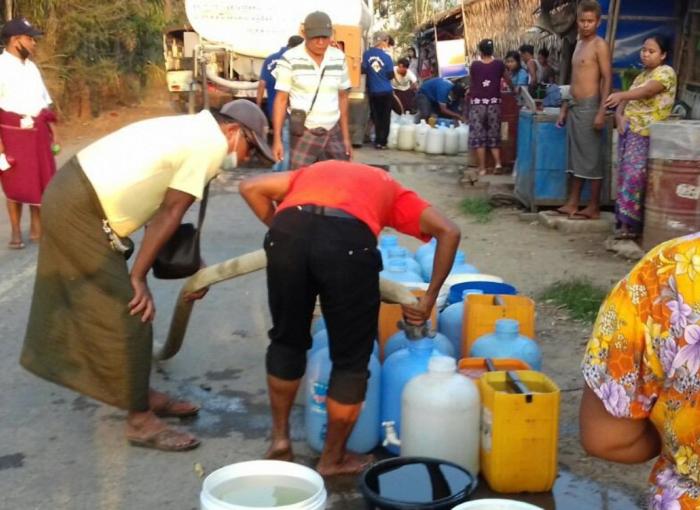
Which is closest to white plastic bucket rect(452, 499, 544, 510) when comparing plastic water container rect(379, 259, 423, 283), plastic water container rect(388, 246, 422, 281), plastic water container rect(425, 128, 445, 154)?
plastic water container rect(379, 259, 423, 283)

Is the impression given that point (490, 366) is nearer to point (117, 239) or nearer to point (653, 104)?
point (117, 239)

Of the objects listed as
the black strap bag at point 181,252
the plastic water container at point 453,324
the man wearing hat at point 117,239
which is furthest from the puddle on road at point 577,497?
the black strap bag at point 181,252

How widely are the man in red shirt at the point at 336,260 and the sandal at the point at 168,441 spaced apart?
0.60m

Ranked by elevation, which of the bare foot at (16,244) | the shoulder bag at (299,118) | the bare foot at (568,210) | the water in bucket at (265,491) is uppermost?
the shoulder bag at (299,118)

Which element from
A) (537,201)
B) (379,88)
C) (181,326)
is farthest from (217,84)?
(181,326)

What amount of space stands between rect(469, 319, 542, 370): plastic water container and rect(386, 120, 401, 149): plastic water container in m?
11.2

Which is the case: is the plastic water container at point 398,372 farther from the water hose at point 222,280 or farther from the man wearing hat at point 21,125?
the man wearing hat at point 21,125

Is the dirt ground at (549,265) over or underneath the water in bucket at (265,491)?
underneath

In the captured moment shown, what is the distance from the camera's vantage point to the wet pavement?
342cm

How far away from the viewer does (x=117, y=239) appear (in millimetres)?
3695

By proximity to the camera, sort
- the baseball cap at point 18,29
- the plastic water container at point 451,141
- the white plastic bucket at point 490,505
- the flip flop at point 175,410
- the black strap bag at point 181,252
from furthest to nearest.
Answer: the plastic water container at point 451,141
the baseball cap at point 18,29
the flip flop at point 175,410
the black strap bag at point 181,252
the white plastic bucket at point 490,505

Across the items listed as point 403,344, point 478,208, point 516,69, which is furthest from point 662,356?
point 516,69

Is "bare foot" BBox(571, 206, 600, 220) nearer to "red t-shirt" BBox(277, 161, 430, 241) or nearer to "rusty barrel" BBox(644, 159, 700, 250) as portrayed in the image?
"rusty barrel" BBox(644, 159, 700, 250)

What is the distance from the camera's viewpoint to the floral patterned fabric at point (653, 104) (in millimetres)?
6832
